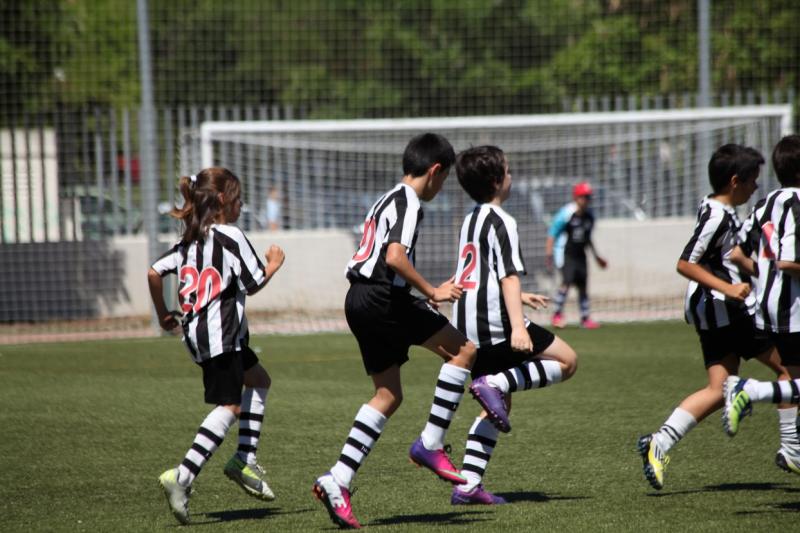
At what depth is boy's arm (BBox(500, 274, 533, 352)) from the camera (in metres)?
5.25

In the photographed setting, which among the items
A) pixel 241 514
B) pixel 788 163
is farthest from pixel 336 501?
pixel 788 163

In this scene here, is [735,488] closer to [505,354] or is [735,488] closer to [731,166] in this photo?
[505,354]

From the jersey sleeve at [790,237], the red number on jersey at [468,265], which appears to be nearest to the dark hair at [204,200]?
the red number on jersey at [468,265]

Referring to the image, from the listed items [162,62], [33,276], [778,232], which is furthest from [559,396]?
[162,62]

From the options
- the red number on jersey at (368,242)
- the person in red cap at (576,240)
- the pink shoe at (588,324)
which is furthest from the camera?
the pink shoe at (588,324)

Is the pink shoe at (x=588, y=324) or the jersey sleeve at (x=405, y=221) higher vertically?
the jersey sleeve at (x=405, y=221)

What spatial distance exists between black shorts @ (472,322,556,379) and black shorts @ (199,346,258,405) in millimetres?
1171

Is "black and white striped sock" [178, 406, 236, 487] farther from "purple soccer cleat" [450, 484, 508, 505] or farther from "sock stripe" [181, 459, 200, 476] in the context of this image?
"purple soccer cleat" [450, 484, 508, 505]

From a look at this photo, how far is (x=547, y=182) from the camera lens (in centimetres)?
1664

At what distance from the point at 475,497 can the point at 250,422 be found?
3.81 ft

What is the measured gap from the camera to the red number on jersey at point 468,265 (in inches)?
216

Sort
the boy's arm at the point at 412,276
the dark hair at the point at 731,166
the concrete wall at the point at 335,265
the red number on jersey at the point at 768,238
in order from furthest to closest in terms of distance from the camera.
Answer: the concrete wall at the point at 335,265
the dark hair at the point at 731,166
the red number on jersey at the point at 768,238
the boy's arm at the point at 412,276

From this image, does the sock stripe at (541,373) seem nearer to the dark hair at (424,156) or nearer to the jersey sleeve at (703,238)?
the jersey sleeve at (703,238)

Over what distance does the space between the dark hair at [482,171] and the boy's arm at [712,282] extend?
1028 mm
